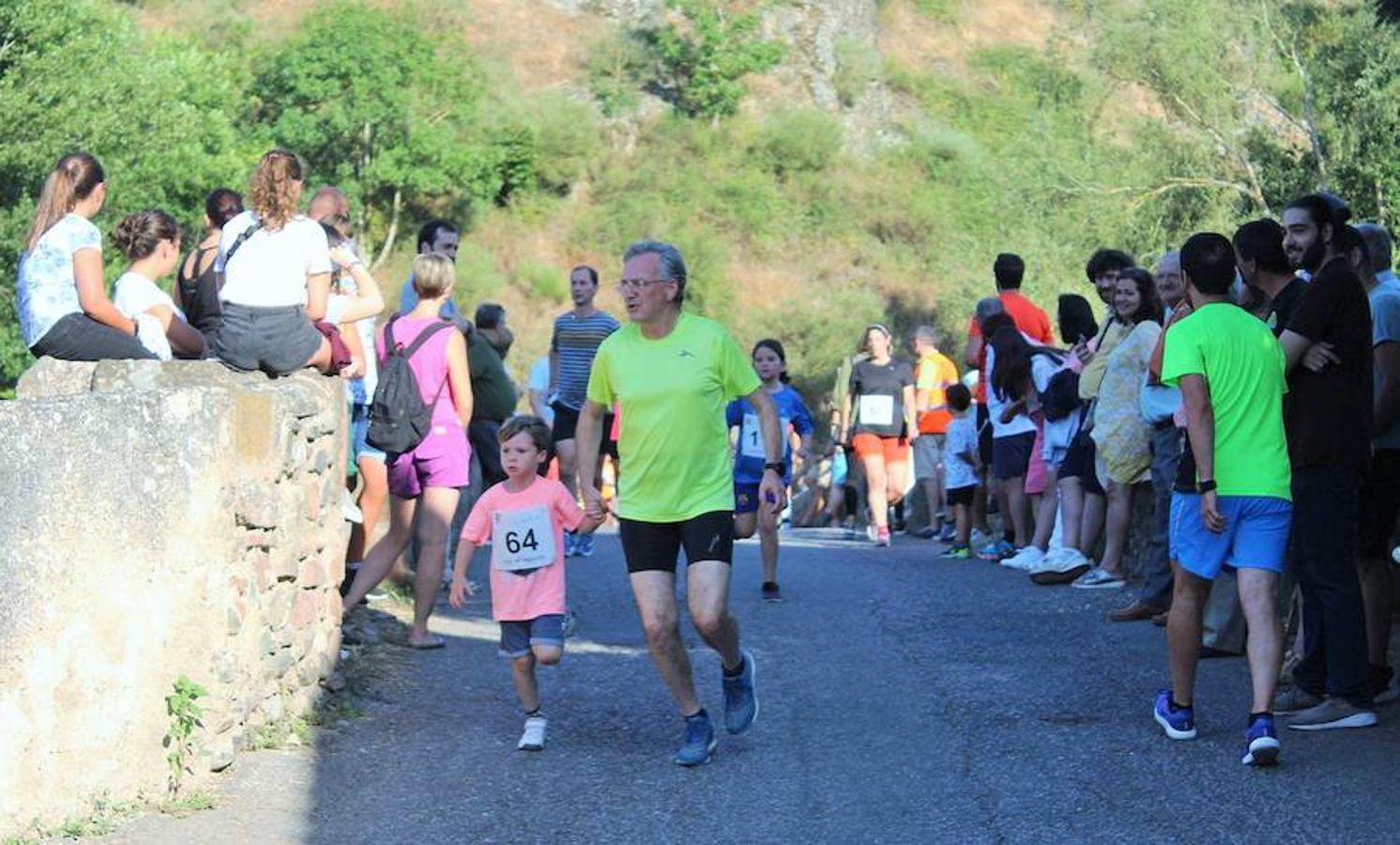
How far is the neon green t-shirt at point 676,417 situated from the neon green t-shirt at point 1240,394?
1736 millimetres

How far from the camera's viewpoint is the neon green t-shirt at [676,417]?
8320 mm

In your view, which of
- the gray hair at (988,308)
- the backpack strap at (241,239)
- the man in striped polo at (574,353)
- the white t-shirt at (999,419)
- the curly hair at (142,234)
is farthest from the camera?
the gray hair at (988,308)

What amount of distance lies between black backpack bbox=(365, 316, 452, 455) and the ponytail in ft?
6.20

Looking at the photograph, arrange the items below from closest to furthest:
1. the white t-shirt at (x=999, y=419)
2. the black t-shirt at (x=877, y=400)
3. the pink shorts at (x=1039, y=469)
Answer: the pink shorts at (x=1039, y=469) → the white t-shirt at (x=999, y=419) → the black t-shirt at (x=877, y=400)

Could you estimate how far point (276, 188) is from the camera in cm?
966

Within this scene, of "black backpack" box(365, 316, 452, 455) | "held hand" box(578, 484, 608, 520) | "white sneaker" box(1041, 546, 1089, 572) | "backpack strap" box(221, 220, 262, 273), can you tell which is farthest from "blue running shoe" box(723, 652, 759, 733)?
"white sneaker" box(1041, 546, 1089, 572)

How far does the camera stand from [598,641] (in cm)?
1174

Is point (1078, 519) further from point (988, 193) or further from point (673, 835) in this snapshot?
point (988, 193)

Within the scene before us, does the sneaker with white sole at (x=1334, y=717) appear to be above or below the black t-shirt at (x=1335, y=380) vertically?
below

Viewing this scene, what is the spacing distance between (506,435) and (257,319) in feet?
4.36

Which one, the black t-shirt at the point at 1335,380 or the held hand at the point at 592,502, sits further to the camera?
the held hand at the point at 592,502

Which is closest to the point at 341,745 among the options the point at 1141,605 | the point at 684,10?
the point at 1141,605

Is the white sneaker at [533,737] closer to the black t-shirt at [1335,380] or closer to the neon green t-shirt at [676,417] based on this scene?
the neon green t-shirt at [676,417]

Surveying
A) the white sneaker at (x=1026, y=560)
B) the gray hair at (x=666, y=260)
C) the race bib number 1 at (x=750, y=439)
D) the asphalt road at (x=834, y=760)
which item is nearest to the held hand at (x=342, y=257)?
the asphalt road at (x=834, y=760)
